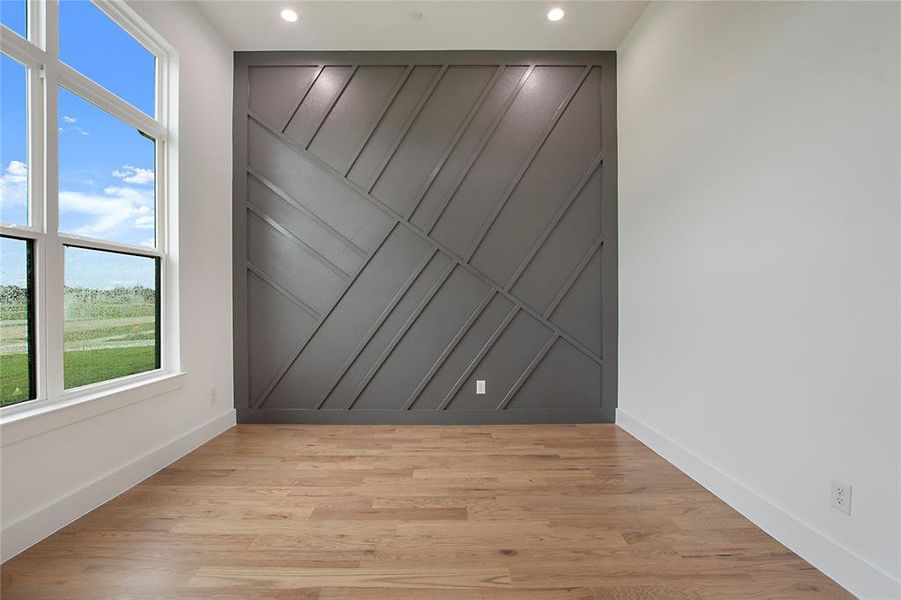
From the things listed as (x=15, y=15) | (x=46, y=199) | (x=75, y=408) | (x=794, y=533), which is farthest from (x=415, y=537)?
(x=15, y=15)

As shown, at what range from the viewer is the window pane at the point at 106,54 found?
6.40 ft

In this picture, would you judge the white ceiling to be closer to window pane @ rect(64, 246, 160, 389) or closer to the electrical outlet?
window pane @ rect(64, 246, 160, 389)

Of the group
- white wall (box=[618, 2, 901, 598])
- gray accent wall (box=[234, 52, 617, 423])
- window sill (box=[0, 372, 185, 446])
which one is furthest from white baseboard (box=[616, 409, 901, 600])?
window sill (box=[0, 372, 185, 446])

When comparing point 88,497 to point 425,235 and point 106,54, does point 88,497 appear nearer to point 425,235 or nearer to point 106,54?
point 106,54

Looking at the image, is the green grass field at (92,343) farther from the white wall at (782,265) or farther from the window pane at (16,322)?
the white wall at (782,265)

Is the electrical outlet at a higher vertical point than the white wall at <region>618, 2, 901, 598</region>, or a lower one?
lower

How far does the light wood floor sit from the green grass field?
0.62 meters

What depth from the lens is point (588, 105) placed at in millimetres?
3256

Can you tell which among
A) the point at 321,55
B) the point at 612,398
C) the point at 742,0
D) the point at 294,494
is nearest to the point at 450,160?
the point at 321,55

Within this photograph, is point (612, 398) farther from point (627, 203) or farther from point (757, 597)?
point (757, 597)

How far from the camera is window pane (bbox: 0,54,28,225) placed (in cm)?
163

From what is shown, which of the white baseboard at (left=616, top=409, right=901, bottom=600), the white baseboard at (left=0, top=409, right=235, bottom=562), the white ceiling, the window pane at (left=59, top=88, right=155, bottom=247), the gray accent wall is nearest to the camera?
the white baseboard at (left=616, top=409, right=901, bottom=600)

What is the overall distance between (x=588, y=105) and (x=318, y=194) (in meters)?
2.25

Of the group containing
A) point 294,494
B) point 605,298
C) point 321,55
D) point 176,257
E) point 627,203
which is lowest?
point 294,494
